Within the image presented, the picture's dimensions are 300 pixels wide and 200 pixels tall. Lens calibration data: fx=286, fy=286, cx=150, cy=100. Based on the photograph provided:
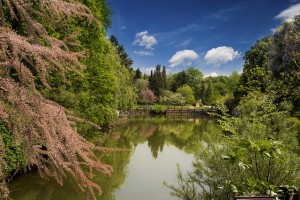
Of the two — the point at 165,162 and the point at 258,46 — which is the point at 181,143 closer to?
the point at 165,162

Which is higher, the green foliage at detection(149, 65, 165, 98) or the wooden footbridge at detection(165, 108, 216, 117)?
the green foliage at detection(149, 65, 165, 98)

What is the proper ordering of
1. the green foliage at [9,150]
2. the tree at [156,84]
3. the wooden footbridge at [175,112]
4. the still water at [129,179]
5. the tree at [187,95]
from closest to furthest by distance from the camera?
the green foliage at [9,150]
the still water at [129,179]
the wooden footbridge at [175,112]
the tree at [156,84]
the tree at [187,95]

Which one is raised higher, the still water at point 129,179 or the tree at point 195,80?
the tree at point 195,80

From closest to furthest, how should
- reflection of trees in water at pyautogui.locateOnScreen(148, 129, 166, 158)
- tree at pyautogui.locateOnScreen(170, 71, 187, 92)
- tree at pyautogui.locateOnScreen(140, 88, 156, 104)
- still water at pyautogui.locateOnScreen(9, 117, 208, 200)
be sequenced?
still water at pyautogui.locateOnScreen(9, 117, 208, 200) → reflection of trees in water at pyautogui.locateOnScreen(148, 129, 166, 158) → tree at pyautogui.locateOnScreen(140, 88, 156, 104) → tree at pyautogui.locateOnScreen(170, 71, 187, 92)

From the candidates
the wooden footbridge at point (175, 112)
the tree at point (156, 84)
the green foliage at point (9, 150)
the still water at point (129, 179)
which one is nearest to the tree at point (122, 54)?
the wooden footbridge at point (175, 112)

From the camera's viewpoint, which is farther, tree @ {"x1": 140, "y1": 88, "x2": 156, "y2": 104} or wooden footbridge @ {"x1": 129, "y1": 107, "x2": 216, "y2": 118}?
tree @ {"x1": 140, "y1": 88, "x2": 156, "y2": 104}

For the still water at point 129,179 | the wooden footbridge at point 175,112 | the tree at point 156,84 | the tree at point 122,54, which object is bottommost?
the still water at point 129,179

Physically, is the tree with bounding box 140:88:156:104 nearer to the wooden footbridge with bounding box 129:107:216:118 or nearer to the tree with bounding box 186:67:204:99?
the wooden footbridge with bounding box 129:107:216:118

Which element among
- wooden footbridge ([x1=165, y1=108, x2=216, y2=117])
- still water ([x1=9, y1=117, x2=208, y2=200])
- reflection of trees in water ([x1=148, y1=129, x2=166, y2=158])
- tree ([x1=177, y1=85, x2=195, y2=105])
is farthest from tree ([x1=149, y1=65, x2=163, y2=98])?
still water ([x1=9, y1=117, x2=208, y2=200])

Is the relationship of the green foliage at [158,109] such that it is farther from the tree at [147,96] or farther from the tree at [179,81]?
the tree at [179,81]

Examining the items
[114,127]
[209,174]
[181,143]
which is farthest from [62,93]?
[114,127]

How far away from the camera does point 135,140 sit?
79.6ft

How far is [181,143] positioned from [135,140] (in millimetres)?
3891

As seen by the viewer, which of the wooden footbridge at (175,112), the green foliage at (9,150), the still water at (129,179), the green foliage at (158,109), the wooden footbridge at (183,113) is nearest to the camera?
the green foliage at (9,150)
